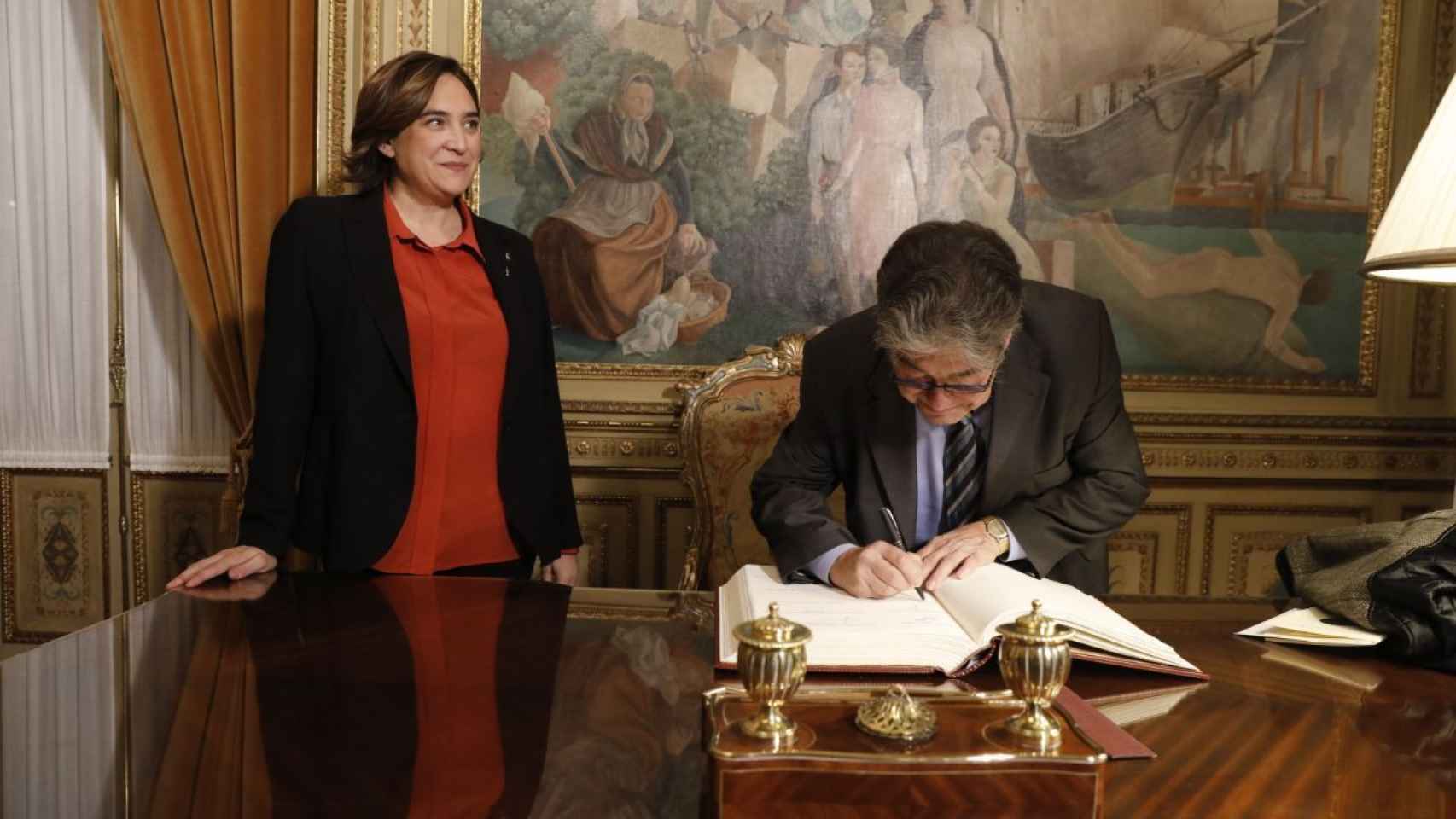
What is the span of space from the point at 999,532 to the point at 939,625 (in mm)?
506

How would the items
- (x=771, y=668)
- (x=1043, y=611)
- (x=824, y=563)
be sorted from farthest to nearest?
(x=824, y=563) → (x=1043, y=611) → (x=771, y=668)

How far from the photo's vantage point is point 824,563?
1935 mm

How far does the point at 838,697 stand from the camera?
1181 mm

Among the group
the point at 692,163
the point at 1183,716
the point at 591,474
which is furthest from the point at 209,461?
the point at 1183,716

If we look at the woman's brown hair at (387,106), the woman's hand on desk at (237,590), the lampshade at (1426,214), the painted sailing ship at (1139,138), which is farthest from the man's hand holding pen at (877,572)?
the painted sailing ship at (1139,138)

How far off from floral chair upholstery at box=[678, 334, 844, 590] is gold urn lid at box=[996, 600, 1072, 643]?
201 cm

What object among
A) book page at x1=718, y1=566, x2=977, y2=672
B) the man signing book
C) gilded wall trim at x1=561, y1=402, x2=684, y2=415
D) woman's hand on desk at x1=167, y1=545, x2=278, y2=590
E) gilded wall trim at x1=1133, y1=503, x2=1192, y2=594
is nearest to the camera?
book page at x1=718, y1=566, x2=977, y2=672

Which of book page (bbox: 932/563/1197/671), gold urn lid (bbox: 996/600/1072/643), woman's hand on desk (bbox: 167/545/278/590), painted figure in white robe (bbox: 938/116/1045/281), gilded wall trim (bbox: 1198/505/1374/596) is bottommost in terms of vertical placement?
gilded wall trim (bbox: 1198/505/1374/596)

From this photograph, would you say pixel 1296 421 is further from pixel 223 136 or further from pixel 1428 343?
A: pixel 223 136

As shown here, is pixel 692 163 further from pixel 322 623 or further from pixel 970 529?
pixel 322 623

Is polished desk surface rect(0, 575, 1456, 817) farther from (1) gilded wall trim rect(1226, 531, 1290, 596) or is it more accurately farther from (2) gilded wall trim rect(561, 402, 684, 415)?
(1) gilded wall trim rect(1226, 531, 1290, 596)

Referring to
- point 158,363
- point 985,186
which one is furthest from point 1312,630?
point 158,363

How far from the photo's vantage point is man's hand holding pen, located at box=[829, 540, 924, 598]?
70.6 inches

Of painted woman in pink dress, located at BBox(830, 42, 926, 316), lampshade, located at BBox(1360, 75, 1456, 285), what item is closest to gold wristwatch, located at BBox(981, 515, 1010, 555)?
lampshade, located at BBox(1360, 75, 1456, 285)
